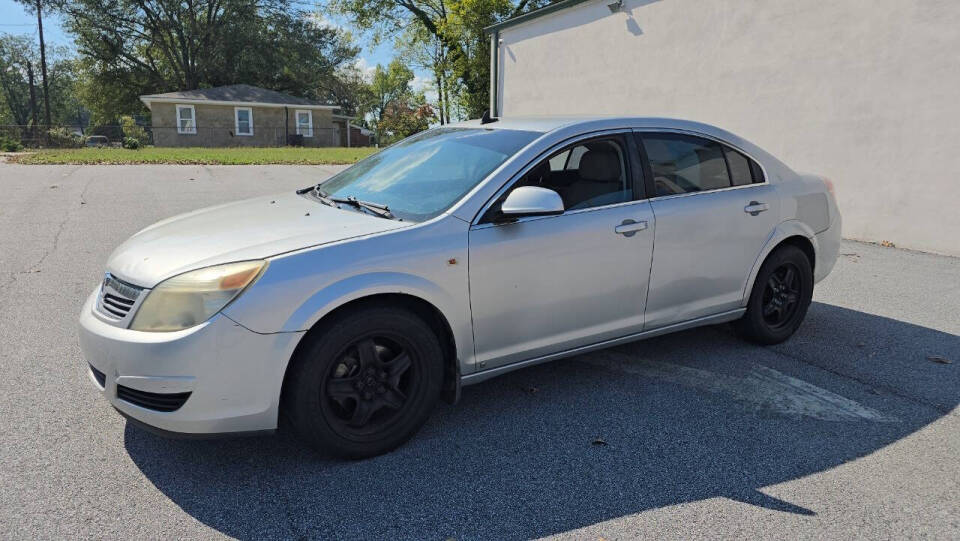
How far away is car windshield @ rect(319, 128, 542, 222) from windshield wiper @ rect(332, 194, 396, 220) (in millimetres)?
37

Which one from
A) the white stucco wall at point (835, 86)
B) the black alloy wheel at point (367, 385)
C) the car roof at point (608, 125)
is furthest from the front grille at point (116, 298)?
the white stucco wall at point (835, 86)

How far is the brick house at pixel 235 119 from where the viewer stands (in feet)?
115

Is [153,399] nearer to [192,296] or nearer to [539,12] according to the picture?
[192,296]

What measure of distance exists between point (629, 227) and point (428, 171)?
121 cm

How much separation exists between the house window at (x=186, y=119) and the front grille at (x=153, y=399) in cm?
3615

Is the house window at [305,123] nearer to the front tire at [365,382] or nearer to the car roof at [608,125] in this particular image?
the car roof at [608,125]

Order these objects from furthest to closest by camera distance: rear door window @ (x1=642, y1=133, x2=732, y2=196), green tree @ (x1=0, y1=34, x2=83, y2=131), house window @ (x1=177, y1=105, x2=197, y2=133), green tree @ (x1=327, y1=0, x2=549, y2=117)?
green tree @ (x1=0, y1=34, x2=83, y2=131)
house window @ (x1=177, y1=105, x2=197, y2=133)
green tree @ (x1=327, y1=0, x2=549, y2=117)
rear door window @ (x1=642, y1=133, x2=732, y2=196)

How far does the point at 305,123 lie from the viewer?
Result: 39219mm

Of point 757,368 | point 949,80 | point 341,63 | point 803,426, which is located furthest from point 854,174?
point 341,63

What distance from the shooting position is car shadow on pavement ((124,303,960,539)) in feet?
8.75

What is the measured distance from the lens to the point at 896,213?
28.8 feet

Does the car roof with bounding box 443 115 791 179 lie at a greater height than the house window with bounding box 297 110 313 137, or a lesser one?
lesser

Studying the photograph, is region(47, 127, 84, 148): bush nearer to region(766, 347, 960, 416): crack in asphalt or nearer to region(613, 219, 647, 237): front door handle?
region(613, 219, 647, 237): front door handle

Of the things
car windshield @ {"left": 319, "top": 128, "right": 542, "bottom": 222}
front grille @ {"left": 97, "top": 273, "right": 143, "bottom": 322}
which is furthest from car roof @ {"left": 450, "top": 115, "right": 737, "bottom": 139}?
front grille @ {"left": 97, "top": 273, "right": 143, "bottom": 322}
